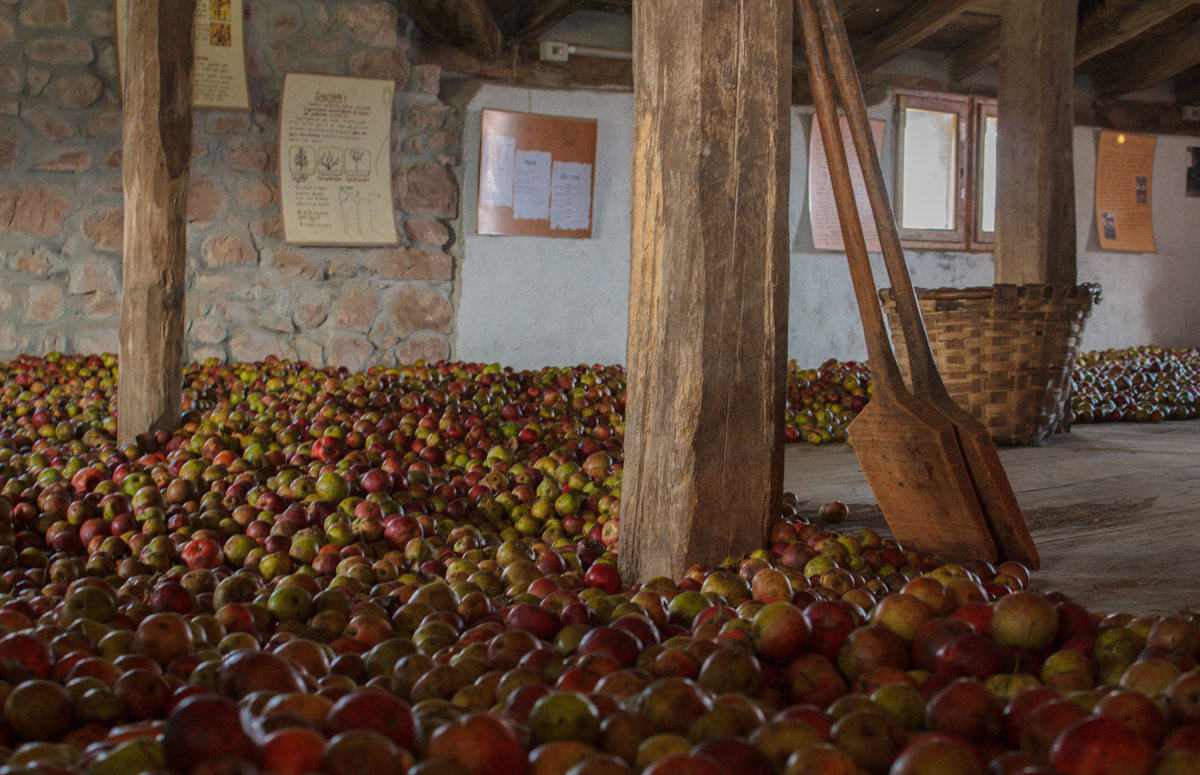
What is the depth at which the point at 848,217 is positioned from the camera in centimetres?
215

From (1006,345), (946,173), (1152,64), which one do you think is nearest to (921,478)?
(1006,345)

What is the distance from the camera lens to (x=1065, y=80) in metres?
→ 4.21

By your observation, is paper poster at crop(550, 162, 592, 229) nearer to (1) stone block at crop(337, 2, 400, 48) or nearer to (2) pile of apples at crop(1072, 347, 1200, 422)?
(1) stone block at crop(337, 2, 400, 48)

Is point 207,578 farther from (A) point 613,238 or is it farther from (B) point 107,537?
(A) point 613,238

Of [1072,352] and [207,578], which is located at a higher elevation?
[1072,352]

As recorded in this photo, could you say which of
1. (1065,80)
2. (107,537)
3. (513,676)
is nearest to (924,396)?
(513,676)

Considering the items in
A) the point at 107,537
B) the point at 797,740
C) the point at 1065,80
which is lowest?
the point at 107,537

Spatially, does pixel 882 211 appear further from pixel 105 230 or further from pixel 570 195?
pixel 105 230

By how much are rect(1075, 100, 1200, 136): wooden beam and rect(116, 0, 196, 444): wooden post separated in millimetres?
6976

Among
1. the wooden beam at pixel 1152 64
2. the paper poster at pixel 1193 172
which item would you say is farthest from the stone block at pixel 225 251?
the paper poster at pixel 1193 172

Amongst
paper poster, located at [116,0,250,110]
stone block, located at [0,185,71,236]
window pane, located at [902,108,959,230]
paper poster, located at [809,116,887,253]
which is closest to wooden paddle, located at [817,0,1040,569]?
paper poster, located at [116,0,250,110]

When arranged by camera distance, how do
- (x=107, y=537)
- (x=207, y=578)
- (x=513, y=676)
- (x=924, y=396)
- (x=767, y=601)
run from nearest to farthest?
(x=513, y=676) < (x=767, y=601) < (x=207, y=578) < (x=924, y=396) < (x=107, y=537)

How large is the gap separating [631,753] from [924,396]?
142cm

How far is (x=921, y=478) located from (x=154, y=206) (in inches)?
109
